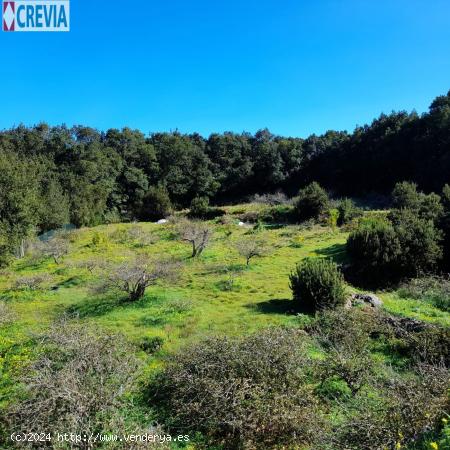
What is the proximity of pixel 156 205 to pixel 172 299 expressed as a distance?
2684 cm

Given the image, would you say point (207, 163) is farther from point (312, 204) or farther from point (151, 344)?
point (151, 344)

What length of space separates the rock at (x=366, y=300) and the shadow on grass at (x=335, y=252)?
210 inches

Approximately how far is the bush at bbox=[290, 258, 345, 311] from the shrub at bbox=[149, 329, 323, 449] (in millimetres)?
4225

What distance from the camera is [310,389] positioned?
7.14m

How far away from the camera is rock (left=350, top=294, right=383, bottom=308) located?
1214 centimetres

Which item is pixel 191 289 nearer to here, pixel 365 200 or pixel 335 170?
pixel 365 200

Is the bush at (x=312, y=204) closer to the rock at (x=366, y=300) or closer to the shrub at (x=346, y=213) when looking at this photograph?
the shrub at (x=346, y=213)

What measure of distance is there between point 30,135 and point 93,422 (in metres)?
49.4

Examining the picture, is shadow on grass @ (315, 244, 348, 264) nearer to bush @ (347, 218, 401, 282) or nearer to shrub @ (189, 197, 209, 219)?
bush @ (347, 218, 401, 282)

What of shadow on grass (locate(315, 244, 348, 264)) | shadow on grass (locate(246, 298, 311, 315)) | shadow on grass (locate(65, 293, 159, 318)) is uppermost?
shadow on grass (locate(315, 244, 348, 264))

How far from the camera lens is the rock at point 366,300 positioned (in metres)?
12.1

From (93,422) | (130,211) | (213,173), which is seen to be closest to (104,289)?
(93,422)

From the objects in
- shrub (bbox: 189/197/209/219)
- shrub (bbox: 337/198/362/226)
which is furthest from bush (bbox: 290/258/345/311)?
shrub (bbox: 189/197/209/219)

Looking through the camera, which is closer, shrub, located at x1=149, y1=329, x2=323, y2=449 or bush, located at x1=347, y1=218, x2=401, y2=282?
shrub, located at x1=149, y1=329, x2=323, y2=449
